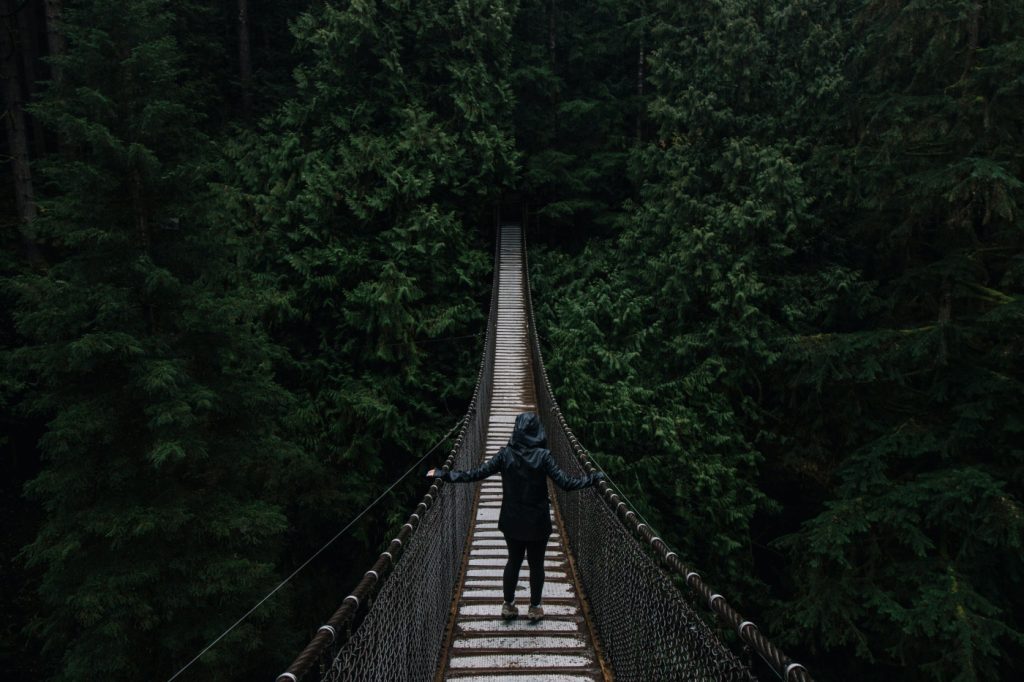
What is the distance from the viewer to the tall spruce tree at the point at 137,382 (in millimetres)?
6398

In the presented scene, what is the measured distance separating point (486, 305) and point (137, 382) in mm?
9539

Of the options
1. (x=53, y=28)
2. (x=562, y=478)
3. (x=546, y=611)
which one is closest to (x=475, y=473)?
(x=562, y=478)

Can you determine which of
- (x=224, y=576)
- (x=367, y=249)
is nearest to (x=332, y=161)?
(x=367, y=249)

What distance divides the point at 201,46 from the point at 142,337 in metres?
12.4

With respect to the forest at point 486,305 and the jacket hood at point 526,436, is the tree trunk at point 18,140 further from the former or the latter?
the jacket hood at point 526,436

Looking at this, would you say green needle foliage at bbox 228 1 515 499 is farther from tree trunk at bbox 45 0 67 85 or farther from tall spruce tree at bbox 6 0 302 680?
tree trunk at bbox 45 0 67 85

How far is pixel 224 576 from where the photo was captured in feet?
21.9

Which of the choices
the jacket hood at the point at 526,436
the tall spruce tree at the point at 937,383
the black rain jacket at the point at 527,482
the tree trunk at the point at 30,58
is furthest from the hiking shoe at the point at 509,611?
the tree trunk at the point at 30,58

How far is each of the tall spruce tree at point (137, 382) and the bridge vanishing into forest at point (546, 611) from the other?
3.27m

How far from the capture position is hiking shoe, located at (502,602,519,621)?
3.76 m

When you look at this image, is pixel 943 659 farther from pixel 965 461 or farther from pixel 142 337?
pixel 142 337

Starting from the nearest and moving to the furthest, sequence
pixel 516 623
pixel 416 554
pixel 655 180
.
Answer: pixel 416 554, pixel 516 623, pixel 655 180

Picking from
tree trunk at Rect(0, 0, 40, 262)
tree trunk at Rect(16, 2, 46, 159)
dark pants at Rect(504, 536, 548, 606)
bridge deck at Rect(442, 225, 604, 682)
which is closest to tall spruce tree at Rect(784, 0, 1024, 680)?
Answer: bridge deck at Rect(442, 225, 604, 682)

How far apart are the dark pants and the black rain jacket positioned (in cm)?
6
